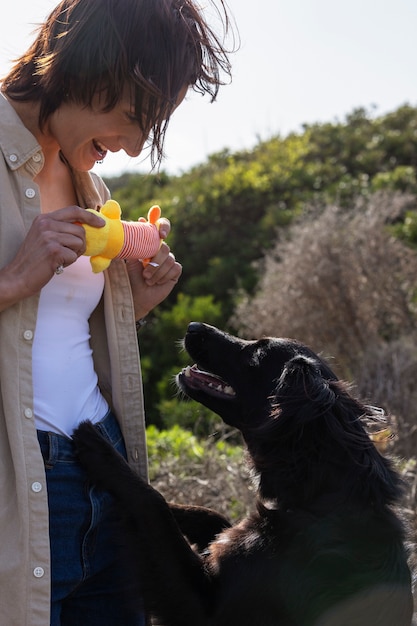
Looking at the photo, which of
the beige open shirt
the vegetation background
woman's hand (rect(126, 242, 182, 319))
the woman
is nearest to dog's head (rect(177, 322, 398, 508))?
the vegetation background

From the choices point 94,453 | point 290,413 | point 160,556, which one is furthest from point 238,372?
point 94,453

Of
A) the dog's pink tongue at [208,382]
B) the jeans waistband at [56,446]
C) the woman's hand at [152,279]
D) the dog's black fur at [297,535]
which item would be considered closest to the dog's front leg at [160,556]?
the dog's black fur at [297,535]

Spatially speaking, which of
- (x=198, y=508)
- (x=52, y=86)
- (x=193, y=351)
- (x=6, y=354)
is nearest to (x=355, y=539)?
(x=198, y=508)

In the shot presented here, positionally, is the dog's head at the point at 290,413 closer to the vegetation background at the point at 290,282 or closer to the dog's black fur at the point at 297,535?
the dog's black fur at the point at 297,535

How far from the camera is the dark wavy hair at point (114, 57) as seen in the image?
5.83ft

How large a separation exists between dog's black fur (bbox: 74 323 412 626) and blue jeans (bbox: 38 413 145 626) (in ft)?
0.20

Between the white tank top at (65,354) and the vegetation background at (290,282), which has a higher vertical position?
the vegetation background at (290,282)

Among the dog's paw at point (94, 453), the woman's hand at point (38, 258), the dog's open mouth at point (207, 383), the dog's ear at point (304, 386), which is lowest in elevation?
the dog's paw at point (94, 453)

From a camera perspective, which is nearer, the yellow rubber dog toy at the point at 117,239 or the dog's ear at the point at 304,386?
the yellow rubber dog toy at the point at 117,239

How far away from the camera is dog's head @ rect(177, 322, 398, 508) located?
235 centimetres

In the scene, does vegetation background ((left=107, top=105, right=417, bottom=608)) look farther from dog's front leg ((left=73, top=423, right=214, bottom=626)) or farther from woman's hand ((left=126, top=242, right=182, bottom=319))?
woman's hand ((left=126, top=242, right=182, bottom=319))

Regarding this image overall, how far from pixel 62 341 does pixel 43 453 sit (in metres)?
0.29

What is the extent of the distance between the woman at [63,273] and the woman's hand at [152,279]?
0.24 metres

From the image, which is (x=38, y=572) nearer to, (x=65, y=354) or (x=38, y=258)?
(x=65, y=354)
